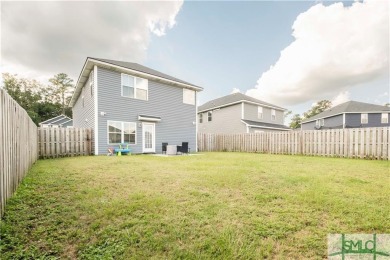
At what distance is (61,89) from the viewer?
41938 mm

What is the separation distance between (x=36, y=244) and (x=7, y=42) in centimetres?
2342

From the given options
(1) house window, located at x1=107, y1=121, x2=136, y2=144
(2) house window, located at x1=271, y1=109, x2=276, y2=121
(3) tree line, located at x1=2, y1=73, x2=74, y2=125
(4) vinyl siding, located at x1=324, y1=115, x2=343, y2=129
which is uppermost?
(3) tree line, located at x1=2, y1=73, x2=74, y2=125

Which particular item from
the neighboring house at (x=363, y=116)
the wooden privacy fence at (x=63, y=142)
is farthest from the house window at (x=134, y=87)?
the neighboring house at (x=363, y=116)

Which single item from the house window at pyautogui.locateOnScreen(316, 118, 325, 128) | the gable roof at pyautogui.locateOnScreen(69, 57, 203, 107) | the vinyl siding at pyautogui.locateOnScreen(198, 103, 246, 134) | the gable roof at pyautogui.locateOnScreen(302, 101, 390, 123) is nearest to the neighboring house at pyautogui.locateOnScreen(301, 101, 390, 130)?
the gable roof at pyautogui.locateOnScreen(302, 101, 390, 123)

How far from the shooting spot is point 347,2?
10.4 metres

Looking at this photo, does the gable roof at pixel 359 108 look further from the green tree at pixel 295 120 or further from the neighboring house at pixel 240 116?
the green tree at pixel 295 120

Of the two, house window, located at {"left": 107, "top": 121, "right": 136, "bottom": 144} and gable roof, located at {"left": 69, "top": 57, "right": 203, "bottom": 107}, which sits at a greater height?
gable roof, located at {"left": 69, "top": 57, "right": 203, "bottom": 107}

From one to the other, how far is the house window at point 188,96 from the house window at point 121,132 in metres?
5.44

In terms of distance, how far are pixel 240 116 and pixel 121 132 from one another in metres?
14.1

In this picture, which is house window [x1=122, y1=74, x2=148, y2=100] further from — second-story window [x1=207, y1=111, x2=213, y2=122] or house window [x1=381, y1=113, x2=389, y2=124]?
house window [x1=381, y1=113, x2=389, y2=124]

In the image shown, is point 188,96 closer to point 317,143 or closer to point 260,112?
point 317,143

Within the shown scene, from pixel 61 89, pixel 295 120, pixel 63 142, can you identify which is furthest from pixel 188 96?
pixel 295 120

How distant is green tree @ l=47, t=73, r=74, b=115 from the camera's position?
4109 cm

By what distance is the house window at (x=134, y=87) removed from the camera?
41.7 ft
